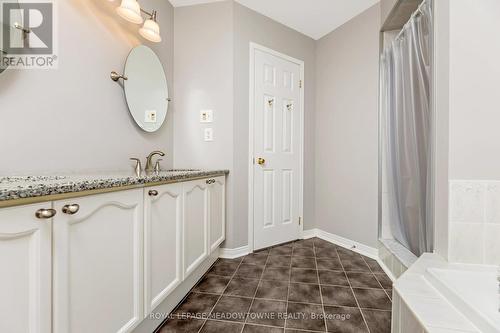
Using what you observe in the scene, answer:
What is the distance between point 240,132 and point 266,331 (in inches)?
62.5

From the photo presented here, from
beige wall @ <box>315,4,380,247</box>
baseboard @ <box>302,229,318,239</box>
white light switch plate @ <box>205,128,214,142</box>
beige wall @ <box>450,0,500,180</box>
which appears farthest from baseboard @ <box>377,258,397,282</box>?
white light switch plate @ <box>205,128,214,142</box>

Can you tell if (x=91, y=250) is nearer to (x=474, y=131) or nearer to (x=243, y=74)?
(x=474, y=131)

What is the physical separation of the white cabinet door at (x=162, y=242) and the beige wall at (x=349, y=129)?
1793 millimetres

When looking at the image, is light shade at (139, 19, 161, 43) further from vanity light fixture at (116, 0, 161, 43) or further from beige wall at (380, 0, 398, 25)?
beige wall at (380, 0, 398, 25)

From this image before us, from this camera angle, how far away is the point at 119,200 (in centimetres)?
92

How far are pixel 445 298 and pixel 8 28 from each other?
2.00 metres

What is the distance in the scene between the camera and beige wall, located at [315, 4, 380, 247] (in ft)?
7.09

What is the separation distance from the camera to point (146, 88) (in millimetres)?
1811

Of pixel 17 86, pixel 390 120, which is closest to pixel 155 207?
pixel 17 86

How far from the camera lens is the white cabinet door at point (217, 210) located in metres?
1.84

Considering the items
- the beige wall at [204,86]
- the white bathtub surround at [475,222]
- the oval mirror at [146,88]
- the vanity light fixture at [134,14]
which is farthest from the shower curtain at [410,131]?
the oval mirror at [146,88]

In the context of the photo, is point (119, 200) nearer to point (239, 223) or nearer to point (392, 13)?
point (239, 223)

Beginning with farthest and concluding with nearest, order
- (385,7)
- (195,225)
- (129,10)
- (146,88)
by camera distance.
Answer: (385,7), (146,88), (195,225), (129,10)

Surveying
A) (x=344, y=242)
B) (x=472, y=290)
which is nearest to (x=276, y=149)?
(x=344, y=242)
